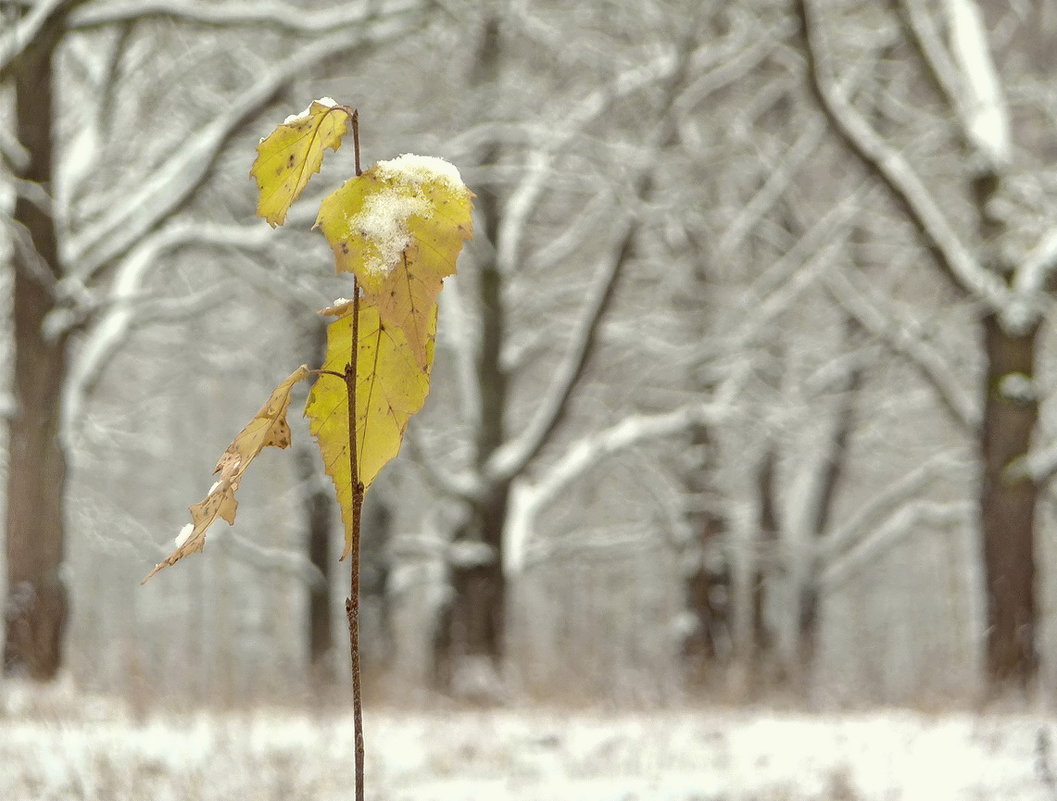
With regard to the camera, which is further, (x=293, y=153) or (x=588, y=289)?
(x=588, y=289)

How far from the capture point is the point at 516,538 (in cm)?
929

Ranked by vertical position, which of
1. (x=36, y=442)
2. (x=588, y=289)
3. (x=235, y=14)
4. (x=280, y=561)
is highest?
(x=235, y=14)

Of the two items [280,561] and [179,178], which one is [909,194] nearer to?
[179,178]

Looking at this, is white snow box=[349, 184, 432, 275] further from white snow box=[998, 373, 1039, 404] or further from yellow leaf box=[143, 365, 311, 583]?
white snow box=[998, 373, 1039, 404]

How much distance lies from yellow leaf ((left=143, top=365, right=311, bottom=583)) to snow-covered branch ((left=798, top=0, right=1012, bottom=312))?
7.16 meters

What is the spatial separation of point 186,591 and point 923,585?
70.7ft

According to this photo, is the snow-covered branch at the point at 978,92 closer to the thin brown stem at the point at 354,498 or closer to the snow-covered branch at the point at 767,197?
the snow-covered branch at the point at 767,197

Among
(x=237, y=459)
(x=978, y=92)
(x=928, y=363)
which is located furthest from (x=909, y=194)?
(x=237, y=459)

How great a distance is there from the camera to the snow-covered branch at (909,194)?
762 centimetres

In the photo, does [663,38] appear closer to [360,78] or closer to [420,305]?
[360,78]

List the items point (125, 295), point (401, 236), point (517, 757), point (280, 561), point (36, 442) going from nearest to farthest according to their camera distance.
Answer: point (401, 236) < point (517, 757) < point (36, 442) < point (125, 295) < point (280, 561)

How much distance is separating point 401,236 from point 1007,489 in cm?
785

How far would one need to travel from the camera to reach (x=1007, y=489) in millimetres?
7914

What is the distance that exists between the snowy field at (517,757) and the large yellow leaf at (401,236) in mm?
3006
